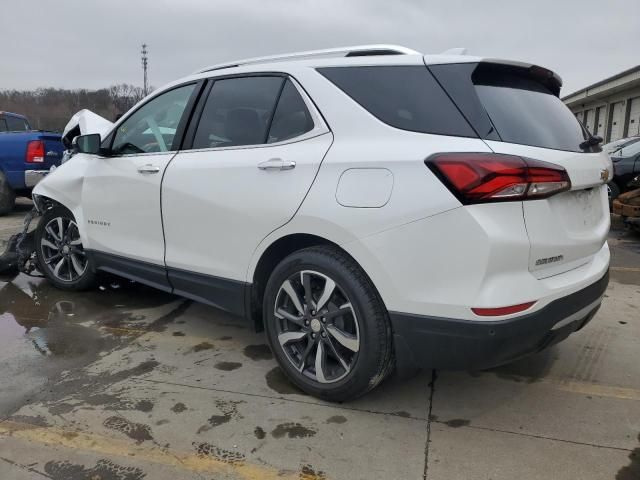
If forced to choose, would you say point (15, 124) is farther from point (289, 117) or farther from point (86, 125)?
point (289, 117)

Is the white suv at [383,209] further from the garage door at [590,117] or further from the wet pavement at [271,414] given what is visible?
the garage door at [590,117]

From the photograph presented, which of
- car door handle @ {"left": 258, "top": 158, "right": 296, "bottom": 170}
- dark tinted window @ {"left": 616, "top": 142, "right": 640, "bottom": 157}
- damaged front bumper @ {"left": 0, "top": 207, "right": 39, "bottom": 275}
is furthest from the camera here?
dark tinted window @ {"left": 616, "top": 142, "right": 640, "bottom": 157}

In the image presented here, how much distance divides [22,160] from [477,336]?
9042 mm

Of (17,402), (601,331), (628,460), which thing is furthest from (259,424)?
(601,331)

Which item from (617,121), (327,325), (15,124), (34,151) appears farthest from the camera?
(617,121)

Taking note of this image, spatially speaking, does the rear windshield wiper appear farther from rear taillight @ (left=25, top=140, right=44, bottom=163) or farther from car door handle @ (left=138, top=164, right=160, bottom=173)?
rear taillight @ (left=25, top=140, right=44, bottom=163)

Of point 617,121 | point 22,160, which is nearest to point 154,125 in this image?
point 22,160

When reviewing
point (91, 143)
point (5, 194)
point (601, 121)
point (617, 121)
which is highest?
point (601, 121)

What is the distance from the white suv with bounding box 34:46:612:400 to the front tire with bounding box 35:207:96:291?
1.42m

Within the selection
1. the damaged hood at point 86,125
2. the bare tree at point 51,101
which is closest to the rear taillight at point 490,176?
the damaged hood at point 86,125

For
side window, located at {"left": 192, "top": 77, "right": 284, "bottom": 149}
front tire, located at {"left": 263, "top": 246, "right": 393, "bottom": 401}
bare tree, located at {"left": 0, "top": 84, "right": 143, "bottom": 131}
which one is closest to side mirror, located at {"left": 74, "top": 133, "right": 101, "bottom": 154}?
side window, located at {"left": 192, "top": 77, "right": 284, "bottom": 149}

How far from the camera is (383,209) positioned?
2389 millimetres

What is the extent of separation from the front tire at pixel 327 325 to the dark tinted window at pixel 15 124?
11.0 metres

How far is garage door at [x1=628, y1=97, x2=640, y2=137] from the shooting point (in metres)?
27.2
